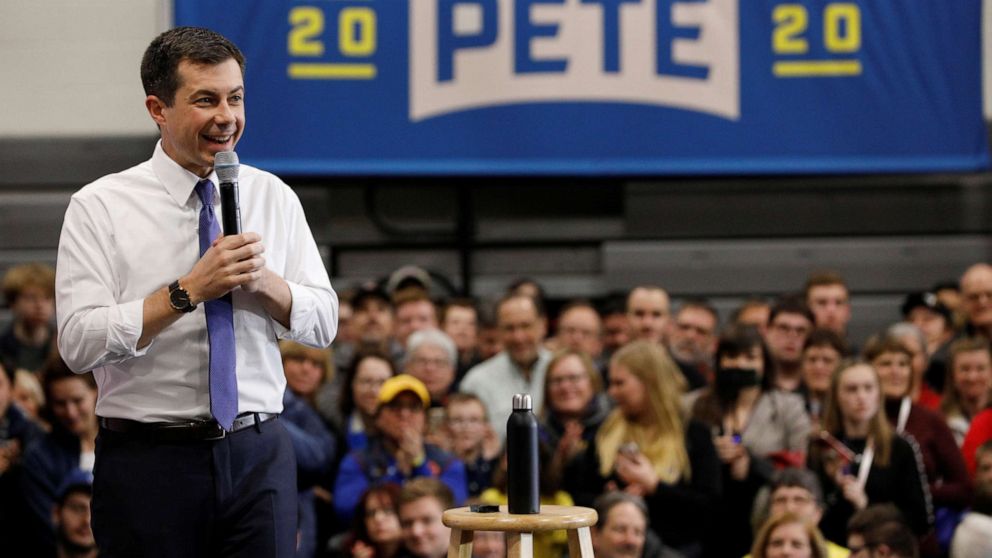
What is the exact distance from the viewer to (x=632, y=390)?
508cm

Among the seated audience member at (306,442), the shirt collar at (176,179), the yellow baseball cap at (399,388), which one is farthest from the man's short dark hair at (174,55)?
the yellow baseball cap at (399,388)

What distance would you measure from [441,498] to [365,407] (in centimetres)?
70

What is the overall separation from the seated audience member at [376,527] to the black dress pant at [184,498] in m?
2.43

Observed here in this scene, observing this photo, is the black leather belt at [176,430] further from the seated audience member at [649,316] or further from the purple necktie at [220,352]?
the seated audience member at [649,316]

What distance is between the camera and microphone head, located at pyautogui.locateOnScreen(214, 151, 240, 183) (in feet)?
7.79

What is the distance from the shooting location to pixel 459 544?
2764mm

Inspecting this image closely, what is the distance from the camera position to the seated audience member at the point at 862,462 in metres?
5.02

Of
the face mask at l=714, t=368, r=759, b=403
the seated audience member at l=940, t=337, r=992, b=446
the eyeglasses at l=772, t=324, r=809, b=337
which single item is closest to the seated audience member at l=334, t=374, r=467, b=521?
the face mask at l=714, t=368, r=759, b=403

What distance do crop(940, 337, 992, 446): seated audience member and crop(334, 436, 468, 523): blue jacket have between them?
196 cm

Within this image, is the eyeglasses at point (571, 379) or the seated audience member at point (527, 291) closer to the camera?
the eyeglasses at point (571, 379)

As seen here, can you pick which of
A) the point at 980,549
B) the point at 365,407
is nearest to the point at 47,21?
the point at 365,407

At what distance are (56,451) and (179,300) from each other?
3.12 m

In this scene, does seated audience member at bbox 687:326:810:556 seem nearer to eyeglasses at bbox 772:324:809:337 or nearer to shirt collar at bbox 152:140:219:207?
eyeglasses at bbox 772:324:809:337

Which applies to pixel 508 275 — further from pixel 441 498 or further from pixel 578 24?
pixel 441 498
